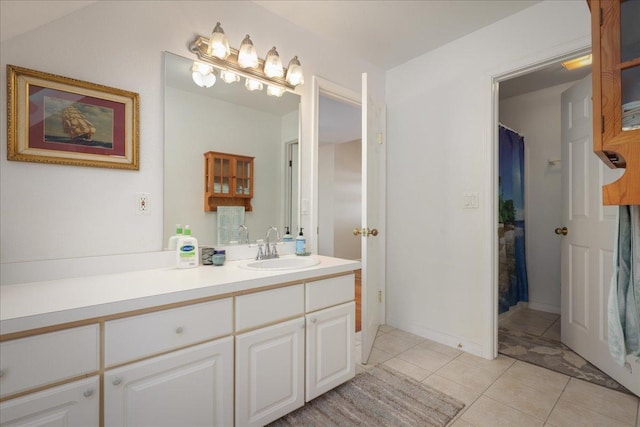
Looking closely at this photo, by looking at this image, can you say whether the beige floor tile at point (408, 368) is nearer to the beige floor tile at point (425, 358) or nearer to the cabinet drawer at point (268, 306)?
the beige floor tile at point (425, 358)

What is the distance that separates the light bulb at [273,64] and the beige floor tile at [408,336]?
2.32m

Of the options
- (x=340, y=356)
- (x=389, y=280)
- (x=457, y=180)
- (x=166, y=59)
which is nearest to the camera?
(x=166, y=59)

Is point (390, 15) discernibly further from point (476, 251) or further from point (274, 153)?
point (476, 251)

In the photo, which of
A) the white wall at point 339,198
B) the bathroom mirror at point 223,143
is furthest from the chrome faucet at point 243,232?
the white wall at point 339,198

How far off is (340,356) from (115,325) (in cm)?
119

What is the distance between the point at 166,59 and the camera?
1621 mm

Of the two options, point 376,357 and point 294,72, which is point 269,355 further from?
point 294,72

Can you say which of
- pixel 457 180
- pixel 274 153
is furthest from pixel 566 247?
pixel 274 153

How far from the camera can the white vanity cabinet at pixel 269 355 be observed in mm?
1346

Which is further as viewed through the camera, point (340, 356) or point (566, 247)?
point (566, 247)

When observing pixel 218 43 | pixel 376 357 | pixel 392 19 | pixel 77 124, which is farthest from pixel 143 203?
pixel 392 19

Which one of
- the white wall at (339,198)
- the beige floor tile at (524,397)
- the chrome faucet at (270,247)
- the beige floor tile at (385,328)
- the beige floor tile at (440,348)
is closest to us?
the beige floor tile at (524,397)

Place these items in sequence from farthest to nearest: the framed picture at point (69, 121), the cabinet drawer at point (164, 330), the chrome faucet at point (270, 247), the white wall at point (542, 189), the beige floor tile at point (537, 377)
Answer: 1. the white wall at point (542, 189)
2. the chrome faucet at point (270, 247)
3. the beige floor tile at point (537, 377)
4. the framed picture at point (69, 121)
5. the cabinet drawer at point (164, 330)

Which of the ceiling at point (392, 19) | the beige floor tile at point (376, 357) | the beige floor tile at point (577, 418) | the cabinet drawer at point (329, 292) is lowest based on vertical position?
the beige floor tile at point (376, 357)
